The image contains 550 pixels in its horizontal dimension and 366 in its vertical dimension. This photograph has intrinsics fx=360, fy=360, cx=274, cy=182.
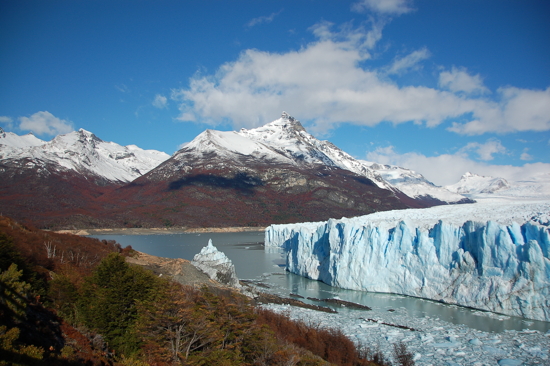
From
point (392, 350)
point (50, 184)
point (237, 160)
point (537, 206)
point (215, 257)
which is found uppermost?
point (237, 160)

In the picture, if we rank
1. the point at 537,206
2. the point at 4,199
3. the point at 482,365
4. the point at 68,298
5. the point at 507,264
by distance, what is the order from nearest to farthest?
the point at 68,298 < the point at 482,365 < the point at 507,264 < the point at 537,206 < the point at 4,199

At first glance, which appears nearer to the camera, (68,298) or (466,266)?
(68,298)

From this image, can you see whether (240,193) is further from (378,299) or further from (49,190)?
(378,299)

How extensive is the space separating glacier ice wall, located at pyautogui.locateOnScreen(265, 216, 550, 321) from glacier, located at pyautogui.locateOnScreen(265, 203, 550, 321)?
5 centimetres

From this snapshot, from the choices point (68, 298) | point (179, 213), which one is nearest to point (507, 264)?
point (68, 298)

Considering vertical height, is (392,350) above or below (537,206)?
below

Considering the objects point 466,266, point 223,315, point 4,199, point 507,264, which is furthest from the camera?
point 4,199

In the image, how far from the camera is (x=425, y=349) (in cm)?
1652

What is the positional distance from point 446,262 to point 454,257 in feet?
2.20

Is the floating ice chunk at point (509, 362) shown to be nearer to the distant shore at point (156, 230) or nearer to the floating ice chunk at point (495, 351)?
the floating ice chunk at point (495, 351)

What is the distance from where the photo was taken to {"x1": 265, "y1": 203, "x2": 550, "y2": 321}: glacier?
21.2 m

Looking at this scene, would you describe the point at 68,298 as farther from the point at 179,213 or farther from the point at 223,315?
the point at 179,213

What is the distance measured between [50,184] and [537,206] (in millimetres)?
147812

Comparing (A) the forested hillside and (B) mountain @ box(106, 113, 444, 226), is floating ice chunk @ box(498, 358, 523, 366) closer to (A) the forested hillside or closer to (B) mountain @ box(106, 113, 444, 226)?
(A) the forested hillside
